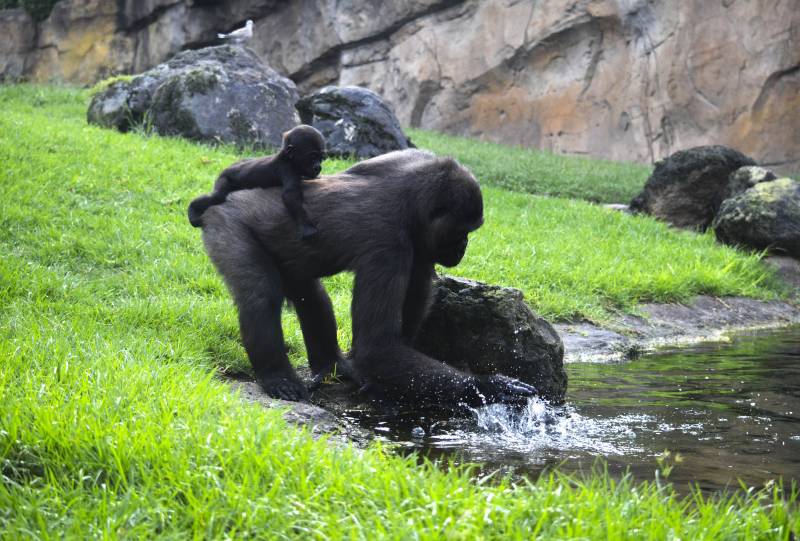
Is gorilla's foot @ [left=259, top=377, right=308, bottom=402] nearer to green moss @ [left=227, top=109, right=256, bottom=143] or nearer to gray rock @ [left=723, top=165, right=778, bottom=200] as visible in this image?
green moss @ [left=227, top=109, right=256, bottom=143]

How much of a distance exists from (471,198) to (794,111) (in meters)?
13.9

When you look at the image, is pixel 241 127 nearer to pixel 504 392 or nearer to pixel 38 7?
pixel 504 392

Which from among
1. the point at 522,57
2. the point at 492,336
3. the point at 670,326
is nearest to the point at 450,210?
the point at 492,336

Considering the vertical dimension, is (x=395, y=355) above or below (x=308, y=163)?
below

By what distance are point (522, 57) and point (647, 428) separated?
1592 cm

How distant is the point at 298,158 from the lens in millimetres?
5375

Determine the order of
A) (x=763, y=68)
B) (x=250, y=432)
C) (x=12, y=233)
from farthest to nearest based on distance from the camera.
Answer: (x=763, y=68)
(x=12, y=233)
(x=250, y=432)

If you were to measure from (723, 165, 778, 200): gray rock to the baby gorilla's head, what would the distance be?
7.36m

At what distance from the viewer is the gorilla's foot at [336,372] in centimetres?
550

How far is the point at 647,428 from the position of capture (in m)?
4.71

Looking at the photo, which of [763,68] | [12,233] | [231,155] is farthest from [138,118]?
[763,68]

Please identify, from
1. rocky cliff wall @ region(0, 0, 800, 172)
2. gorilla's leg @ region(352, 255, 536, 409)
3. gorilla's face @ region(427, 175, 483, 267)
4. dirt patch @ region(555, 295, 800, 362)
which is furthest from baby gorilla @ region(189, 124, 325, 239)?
rocky cliff wall @ region(0, 0, 800, 172)

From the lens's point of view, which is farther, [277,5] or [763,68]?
[277,5]

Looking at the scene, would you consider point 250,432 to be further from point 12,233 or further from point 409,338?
point 12,233
